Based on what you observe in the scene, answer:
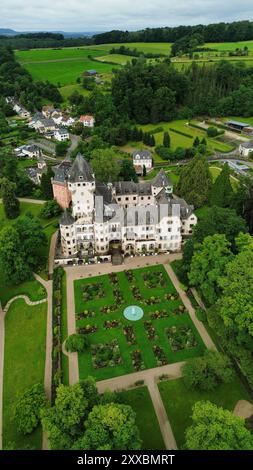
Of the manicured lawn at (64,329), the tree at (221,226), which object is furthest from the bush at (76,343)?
the tree at (221,226)

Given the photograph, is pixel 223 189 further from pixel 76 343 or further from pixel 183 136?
pixel 183 136

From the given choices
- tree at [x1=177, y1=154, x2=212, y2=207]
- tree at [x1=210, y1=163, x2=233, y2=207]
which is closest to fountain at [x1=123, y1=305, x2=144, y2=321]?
tree at [x1=210, y1=163, x2=233, y2=207]

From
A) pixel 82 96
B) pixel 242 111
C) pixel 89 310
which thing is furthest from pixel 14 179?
pixel 242 111

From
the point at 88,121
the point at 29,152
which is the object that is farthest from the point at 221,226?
the point at 88,121

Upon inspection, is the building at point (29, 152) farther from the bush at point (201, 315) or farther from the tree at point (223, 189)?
the bush at point (201, 315)

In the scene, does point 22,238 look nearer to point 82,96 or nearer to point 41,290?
point 41,290
